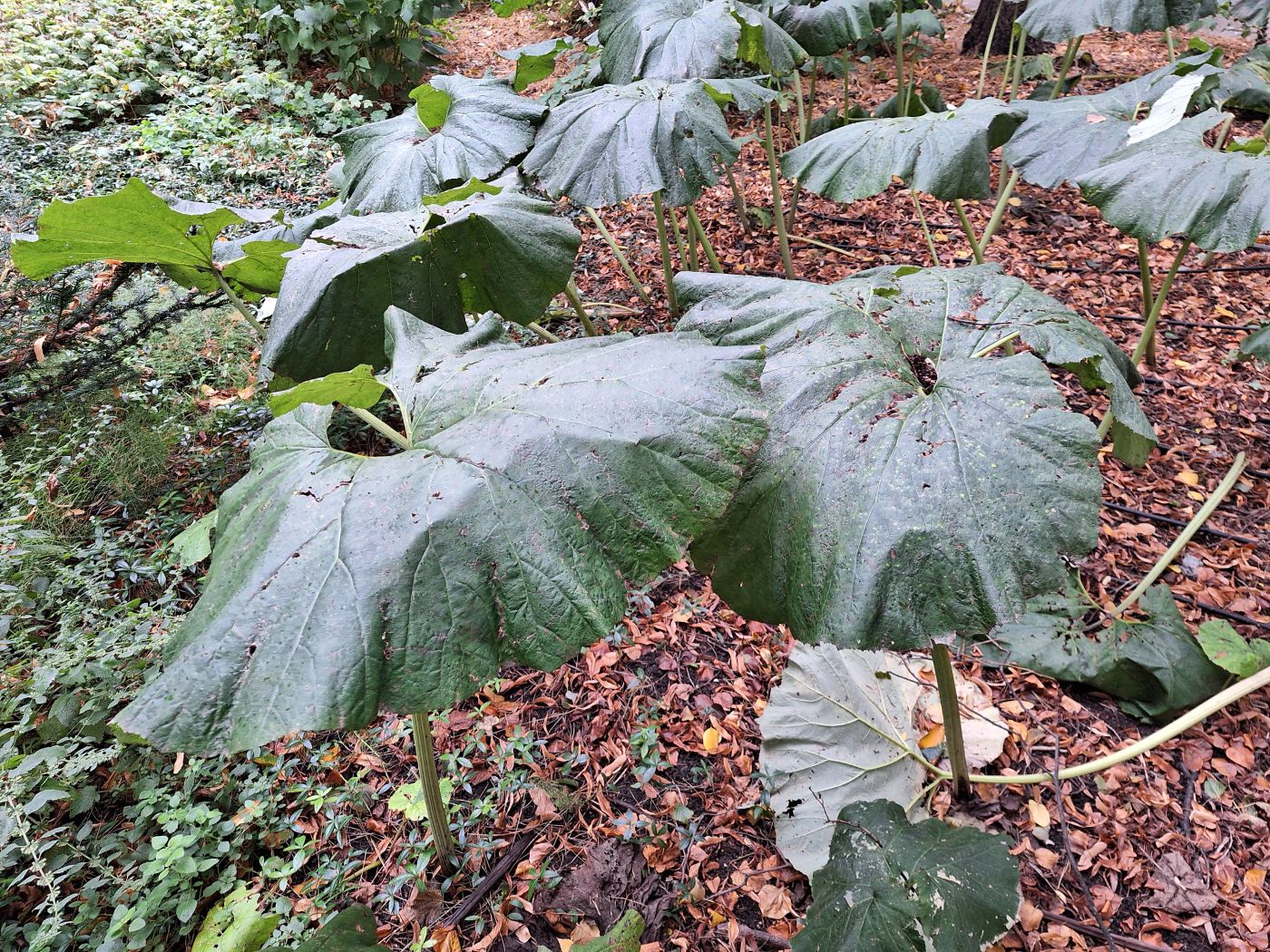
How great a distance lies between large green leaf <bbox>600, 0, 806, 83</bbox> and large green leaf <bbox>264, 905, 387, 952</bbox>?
8.86 ft

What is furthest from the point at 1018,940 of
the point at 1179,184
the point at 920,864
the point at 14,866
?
the point at 14,866

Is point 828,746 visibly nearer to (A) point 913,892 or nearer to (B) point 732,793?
(B) point 732,793

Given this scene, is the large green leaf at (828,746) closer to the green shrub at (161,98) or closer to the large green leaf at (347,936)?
the large green leaf at (347,936)

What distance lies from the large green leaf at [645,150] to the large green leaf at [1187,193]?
42.1 inches

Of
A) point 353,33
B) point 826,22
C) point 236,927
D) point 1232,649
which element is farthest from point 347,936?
point 353,33

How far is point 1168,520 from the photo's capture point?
2303mm

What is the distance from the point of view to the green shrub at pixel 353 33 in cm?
562

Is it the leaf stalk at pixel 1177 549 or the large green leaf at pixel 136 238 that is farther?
the leaf stalk at pixel 1177 549

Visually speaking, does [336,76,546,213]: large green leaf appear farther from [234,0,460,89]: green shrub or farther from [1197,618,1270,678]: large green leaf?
[234,0,460,89]: green shrub

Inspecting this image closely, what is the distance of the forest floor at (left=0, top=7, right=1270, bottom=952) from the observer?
59.2 inches

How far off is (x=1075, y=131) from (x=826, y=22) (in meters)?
1.50

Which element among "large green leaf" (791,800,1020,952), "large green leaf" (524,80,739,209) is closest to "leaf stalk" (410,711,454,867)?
"large green leaf" (791,800,1020,952)

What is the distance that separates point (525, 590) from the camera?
34.0 inches

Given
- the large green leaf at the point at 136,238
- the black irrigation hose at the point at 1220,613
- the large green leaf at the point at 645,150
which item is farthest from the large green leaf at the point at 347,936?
the black irrigation hose at the point at 1220,613
